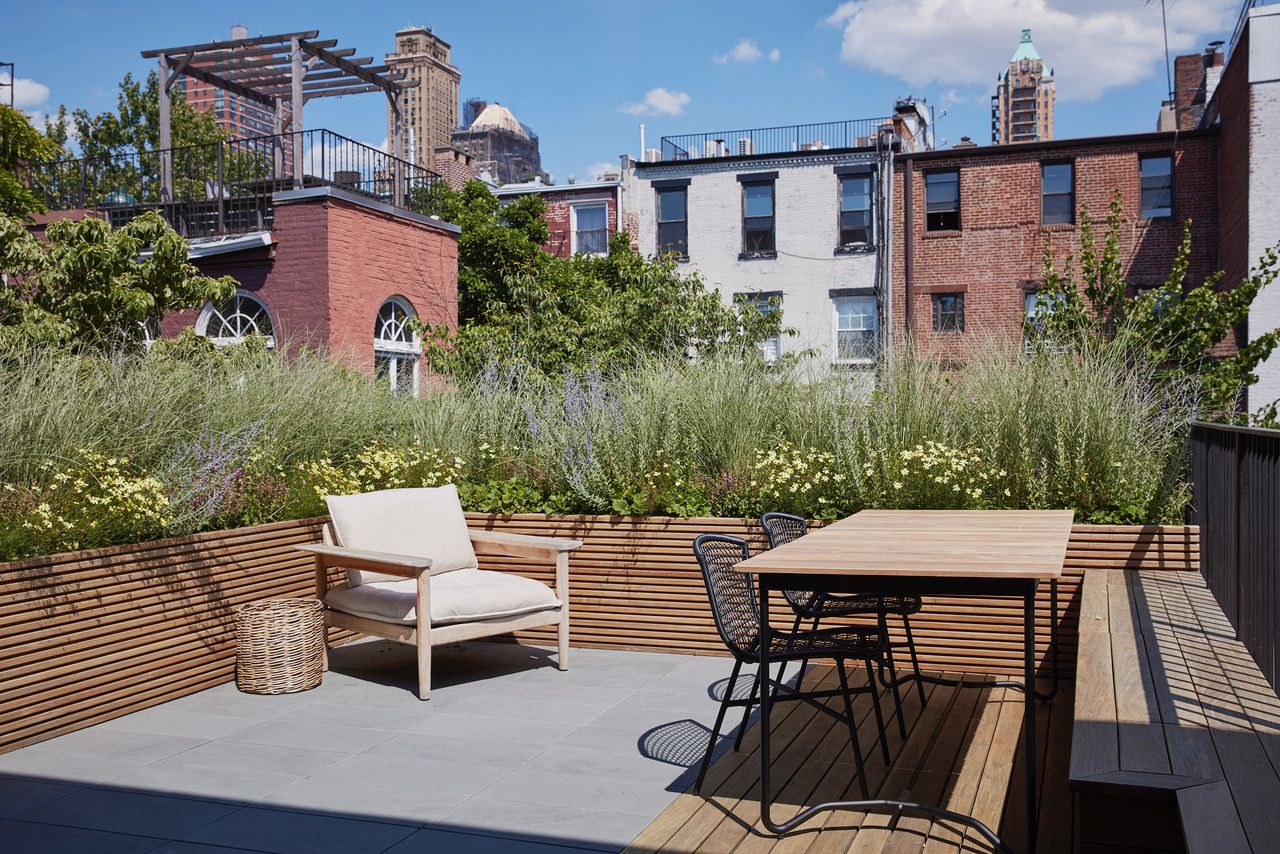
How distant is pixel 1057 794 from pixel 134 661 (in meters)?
3.82

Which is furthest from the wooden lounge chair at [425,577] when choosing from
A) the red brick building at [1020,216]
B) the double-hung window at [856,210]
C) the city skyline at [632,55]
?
the double-hung window at [856,210]

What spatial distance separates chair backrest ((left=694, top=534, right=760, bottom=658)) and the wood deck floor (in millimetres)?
479

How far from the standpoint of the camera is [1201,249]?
771 inches

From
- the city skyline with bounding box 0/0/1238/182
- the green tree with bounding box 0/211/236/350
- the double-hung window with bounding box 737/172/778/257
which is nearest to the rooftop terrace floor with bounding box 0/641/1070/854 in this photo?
the city skyline with bounding box 0/0/1238/182

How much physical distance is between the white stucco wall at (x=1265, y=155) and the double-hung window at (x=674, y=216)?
1061 centimetres

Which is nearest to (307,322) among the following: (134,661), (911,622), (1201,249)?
(134,661)

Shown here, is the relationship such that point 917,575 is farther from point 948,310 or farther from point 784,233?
point 784,233

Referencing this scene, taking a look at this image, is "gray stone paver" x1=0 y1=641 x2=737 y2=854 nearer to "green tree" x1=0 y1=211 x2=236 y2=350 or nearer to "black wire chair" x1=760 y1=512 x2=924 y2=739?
"black wire chair" x1=760 y1=512 x2=924 y2=739

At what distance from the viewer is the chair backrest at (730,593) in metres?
3.68

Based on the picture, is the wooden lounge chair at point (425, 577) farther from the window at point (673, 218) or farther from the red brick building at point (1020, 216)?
the window at point (673, 218)

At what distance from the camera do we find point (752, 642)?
3.77 m

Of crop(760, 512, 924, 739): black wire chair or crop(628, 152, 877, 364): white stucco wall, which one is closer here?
crop(760, 512, 924, 739): black wire chair

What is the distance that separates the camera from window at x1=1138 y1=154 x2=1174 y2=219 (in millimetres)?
19797

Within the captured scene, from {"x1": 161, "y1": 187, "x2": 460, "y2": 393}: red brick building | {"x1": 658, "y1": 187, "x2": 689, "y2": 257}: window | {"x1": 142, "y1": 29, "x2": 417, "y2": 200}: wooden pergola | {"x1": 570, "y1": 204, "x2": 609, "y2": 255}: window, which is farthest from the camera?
{"x1": 570, "y1": 204, "x2": 609, "y2": 255}: window
